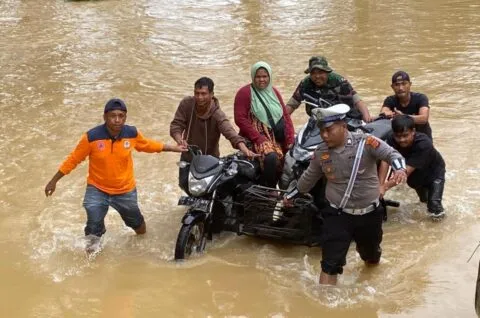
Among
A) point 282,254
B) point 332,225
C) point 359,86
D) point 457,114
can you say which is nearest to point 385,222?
point 282,254

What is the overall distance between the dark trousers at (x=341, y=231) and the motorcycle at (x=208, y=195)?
1136 millimetres

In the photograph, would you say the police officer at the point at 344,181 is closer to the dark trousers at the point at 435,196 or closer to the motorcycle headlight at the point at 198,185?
the motorcycle headlight at the point at 198,185

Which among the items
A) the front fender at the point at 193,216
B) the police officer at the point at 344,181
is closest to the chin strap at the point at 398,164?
the police officer at the point at 344,181

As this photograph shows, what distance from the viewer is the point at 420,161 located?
597cm

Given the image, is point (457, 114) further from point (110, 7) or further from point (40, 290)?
point (110, 7)

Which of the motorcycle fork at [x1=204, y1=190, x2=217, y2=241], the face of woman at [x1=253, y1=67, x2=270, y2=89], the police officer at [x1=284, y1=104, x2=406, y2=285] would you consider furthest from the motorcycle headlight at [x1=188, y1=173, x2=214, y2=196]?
the face of woman at [x1=253, y1=67, x2=270, y2=89]

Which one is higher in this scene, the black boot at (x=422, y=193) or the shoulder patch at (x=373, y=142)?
the shoulder patch at (x=373, y=142)

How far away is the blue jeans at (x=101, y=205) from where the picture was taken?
5.61m

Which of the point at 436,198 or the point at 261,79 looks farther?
the point at 436,198

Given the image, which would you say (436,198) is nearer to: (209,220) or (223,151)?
(209,220)

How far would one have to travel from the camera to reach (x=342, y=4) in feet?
70.1

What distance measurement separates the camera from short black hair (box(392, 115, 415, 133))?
5734mm


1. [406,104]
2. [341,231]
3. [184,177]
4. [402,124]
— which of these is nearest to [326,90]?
[406,104]

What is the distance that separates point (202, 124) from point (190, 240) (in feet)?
3.80
